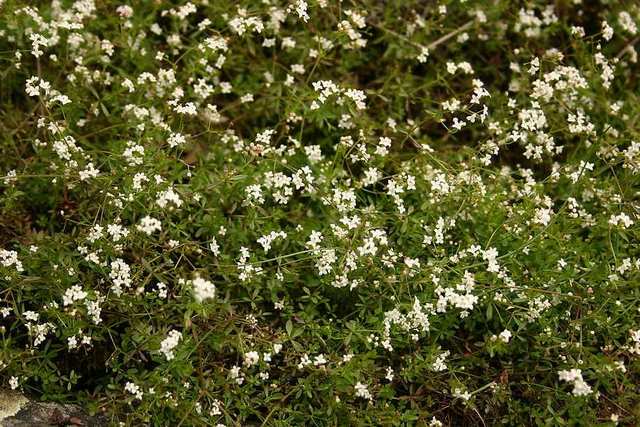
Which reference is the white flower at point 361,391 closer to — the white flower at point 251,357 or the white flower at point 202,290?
the white flower at point 251,357

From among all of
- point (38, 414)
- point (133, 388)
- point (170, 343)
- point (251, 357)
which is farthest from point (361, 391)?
point (38, 414)

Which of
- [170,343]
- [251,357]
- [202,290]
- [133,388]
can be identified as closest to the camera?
[202,290]

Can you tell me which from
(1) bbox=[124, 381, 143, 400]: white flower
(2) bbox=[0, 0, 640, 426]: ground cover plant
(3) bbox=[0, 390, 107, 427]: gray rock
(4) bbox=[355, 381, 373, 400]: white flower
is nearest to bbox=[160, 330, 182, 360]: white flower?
(2) bbox=[0, 0, 640, 426]: ground cover plant

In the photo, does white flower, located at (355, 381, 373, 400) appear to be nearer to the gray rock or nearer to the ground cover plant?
the ground cover plant

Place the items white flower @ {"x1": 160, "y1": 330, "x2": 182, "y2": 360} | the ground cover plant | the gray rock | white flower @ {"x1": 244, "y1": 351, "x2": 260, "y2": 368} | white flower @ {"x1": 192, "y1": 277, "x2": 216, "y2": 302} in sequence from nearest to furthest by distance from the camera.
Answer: white flower @ {"x1": 192, "y1": 277, "x2": 216, "y2": 302}, white flower @ {"x1": 160, "y1": 330, "x2": 182, "y2": 360}, white flower @ {"x1": 244, "y1": 351, "x2": 260, "y2": 368}, the gray rock, the ground cover plant

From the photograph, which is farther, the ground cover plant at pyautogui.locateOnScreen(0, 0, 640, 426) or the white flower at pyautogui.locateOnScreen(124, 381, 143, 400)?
the ground cover plant at pyautogui.locateOnScreen(0, 0, 640, 426)

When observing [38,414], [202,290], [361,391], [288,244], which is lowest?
[38,414]

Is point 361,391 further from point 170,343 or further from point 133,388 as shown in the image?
point 133,388

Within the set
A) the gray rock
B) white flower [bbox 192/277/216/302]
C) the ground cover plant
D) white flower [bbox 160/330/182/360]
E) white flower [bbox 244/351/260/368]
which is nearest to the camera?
white flower [bbox 192/277/216/302]
